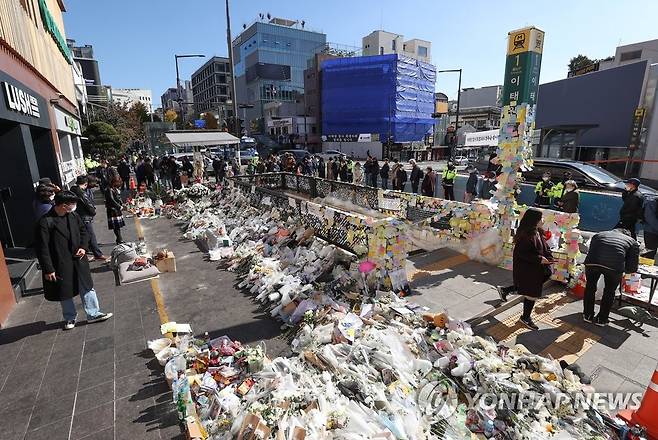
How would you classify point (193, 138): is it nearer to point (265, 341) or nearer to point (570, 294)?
point (265, 341)

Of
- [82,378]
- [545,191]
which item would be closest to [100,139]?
[82,378]

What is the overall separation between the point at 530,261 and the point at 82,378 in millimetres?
5889

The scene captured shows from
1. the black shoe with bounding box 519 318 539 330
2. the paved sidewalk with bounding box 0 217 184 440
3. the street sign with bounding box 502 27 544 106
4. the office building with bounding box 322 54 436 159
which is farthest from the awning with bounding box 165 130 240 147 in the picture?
the office building with bounding box 322 54 436 159

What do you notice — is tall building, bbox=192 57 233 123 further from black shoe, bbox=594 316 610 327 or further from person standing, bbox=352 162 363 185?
black shoe, bbox=594 316 610 327

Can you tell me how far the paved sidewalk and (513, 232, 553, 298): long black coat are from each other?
4.67 metres

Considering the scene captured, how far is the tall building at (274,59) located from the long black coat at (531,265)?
69312 millimetres

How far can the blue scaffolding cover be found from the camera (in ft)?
153

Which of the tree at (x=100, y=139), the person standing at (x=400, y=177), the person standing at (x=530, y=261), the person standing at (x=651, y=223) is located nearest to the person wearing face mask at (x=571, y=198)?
the person standing at (x=651, y=223)

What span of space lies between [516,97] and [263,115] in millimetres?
68257

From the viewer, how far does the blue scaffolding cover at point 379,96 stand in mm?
46562

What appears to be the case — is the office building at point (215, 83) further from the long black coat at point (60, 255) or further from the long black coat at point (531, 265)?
the long black coat at point (531, 265)

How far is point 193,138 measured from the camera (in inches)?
731

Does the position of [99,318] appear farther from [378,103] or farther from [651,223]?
[378,103]

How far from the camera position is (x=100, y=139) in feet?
91.2
